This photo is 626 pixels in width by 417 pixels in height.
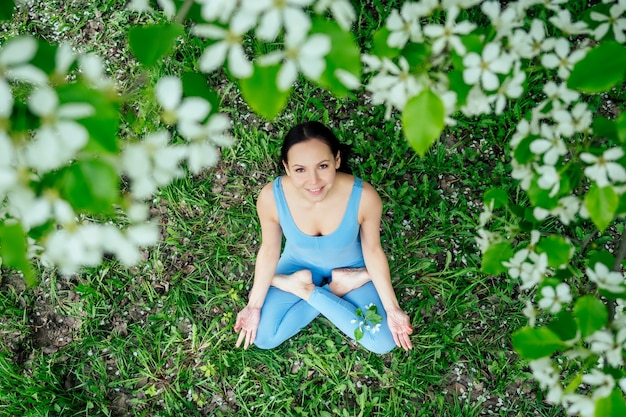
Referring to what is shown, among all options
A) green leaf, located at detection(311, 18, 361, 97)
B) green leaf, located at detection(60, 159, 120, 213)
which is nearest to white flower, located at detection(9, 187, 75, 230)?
green leaf, located at detection(60, 159, 120, 213)

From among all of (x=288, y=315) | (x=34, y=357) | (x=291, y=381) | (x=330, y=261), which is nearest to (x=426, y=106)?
(x=330, y=261)

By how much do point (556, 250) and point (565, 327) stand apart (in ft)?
0.50

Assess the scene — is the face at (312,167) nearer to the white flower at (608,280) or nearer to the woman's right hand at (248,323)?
the woman's right hand at (248,323)

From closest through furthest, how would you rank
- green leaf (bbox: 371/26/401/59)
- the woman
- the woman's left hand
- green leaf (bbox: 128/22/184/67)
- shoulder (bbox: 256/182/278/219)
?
1. green leaf (bbox: 128/22/184/67)
2. green leaf (bbox: 371/26/401/59)
3. the woman
4. shoulder (bbox: 256/182/278/219)
5. the woman's left hand

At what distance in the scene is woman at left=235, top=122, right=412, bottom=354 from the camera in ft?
7.66

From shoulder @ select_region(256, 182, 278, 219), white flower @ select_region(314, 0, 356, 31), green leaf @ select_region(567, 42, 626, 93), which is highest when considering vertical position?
white flower @ select_region(314, 0, 356, 31)

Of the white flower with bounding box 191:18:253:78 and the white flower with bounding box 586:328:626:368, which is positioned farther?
the white flower with bounding box 586:328:626:368

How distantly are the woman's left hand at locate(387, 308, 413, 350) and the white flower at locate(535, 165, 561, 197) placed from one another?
68.4 inches

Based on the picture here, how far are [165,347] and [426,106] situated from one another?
259cm

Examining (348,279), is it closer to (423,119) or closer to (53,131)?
(423,119)

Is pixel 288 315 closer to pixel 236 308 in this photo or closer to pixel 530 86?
pixel 236 308

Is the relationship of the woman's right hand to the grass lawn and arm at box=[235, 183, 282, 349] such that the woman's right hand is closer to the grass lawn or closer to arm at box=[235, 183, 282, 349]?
arm at box=[235, 183, 282, 349]

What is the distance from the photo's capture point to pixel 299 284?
274 centimetres

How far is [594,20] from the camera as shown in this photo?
38.6 inches
